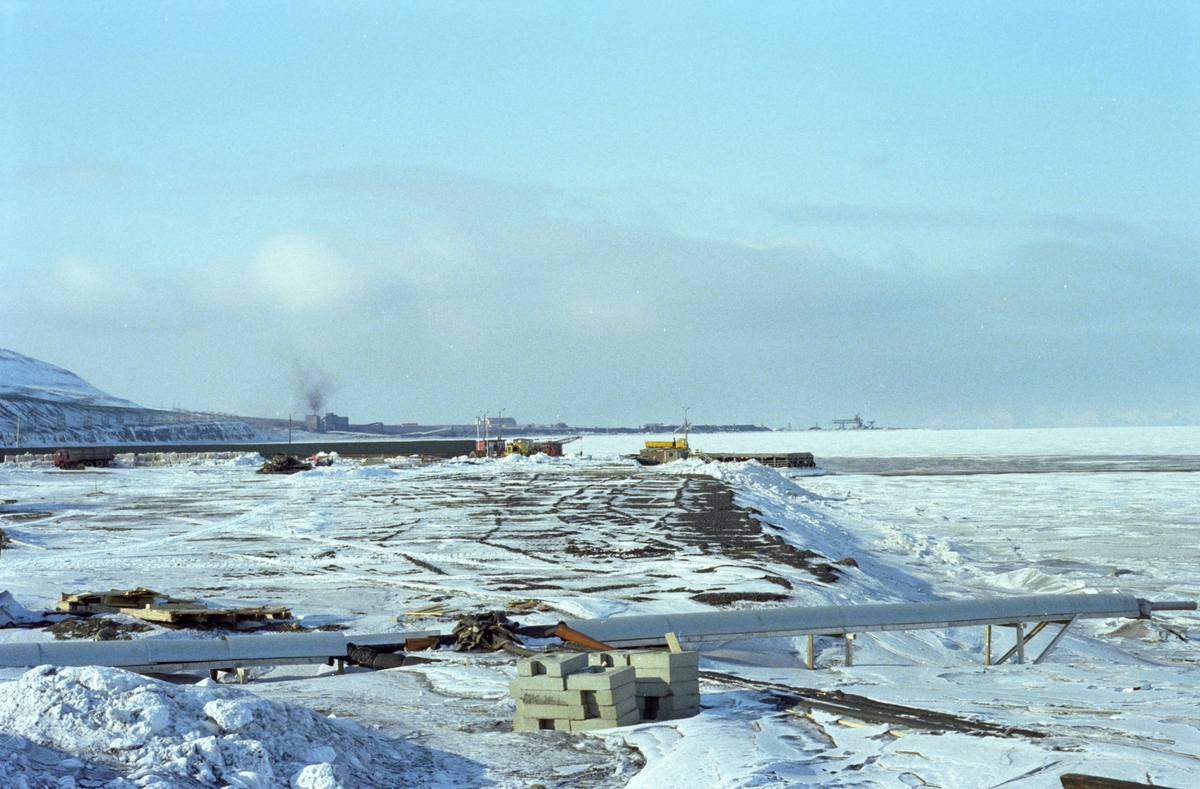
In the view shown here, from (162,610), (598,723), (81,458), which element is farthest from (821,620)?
(81,458)

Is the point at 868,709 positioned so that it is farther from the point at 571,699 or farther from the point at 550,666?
the point at 550,666

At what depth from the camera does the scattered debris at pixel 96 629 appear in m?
12.6

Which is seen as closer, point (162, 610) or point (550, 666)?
point (550, 666)

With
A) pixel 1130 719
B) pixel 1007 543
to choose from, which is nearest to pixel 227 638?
pixel 1130 719

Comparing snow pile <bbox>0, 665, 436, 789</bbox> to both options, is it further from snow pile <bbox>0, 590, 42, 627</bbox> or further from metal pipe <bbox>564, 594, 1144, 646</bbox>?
snow pile <bbox>0, 590, 42, 627</bbox>

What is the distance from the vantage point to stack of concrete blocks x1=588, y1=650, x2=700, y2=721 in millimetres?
9188

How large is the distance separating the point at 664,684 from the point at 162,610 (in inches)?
303

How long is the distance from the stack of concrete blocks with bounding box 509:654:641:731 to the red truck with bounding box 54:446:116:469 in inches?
2496

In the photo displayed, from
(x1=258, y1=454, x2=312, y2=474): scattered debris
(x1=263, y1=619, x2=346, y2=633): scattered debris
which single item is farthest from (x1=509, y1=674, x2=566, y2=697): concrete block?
(x1=258, y1=454, x2=312, y2=474): scattered debris

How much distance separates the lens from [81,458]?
65875 mm

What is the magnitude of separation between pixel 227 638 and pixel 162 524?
18.9m

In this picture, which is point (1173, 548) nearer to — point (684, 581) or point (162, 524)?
point (684, 581)

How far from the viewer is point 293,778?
697 cm

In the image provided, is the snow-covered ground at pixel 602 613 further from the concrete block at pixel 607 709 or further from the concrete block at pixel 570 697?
the concrete block at pixel 570 697
